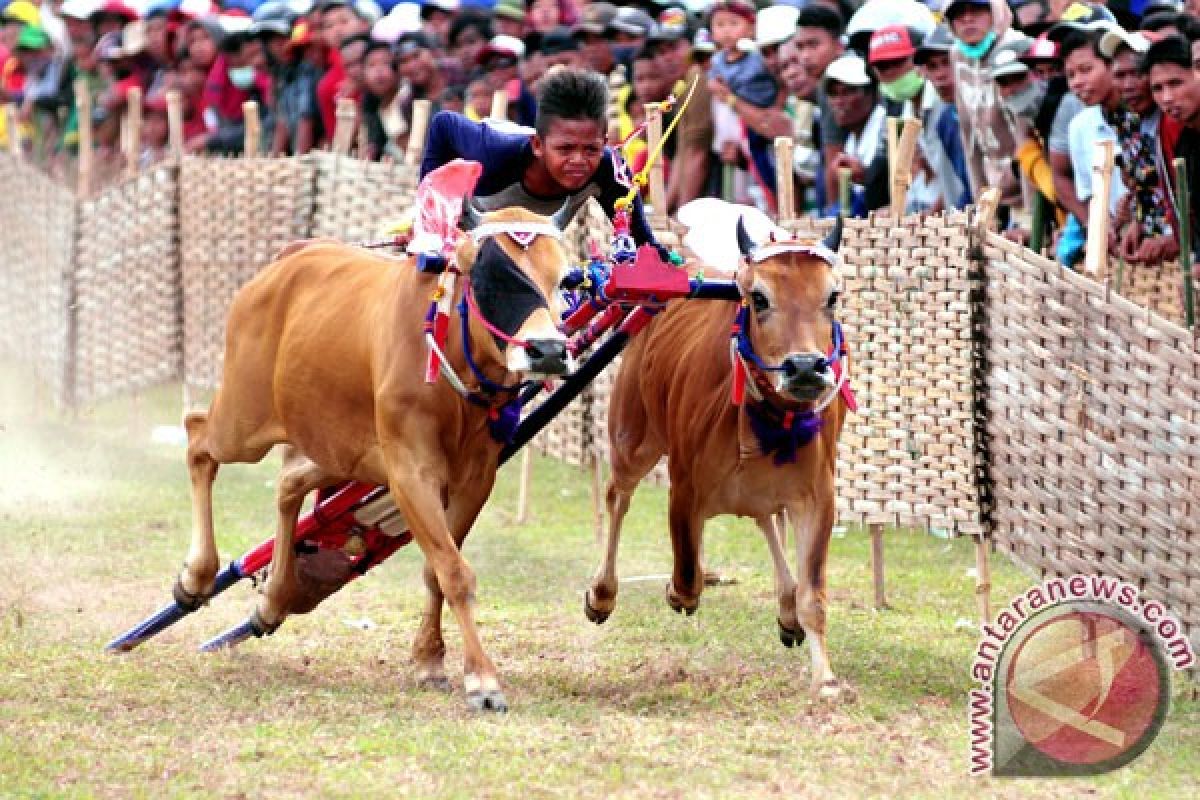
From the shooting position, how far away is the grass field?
6.40 m

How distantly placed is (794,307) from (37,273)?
11641 mm

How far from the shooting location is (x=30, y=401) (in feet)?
56.6

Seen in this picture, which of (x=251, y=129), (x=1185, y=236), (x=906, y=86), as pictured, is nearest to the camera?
(x=1185, y=236)

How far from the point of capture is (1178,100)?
9.88 m

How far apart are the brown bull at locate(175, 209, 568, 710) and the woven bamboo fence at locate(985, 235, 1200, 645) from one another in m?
2.18

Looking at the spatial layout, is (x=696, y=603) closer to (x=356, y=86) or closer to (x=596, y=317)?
(x=596, y=317)

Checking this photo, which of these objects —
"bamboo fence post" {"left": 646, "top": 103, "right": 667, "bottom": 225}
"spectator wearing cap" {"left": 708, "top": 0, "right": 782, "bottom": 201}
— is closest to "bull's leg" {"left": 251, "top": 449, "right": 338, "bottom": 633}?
"bamboo fence post" {"left": 646, "top": 103, "right": 667, "bottom": 225}

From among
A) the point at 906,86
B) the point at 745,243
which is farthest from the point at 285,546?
the point at 906,86

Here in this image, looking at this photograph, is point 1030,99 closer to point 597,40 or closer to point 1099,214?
point 1099,214

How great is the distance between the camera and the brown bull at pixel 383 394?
7.13 meters

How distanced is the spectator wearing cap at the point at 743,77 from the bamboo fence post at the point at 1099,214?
14.7 feet

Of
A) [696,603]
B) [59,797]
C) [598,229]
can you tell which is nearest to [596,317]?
[696,603]

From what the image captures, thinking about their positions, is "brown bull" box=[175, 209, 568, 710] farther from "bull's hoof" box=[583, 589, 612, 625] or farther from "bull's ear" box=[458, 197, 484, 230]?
"bull's hoof" box=[583, 589, 612, 625]

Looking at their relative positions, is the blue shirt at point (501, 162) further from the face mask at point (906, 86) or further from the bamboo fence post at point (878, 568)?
the face mask at point (906, 86)
